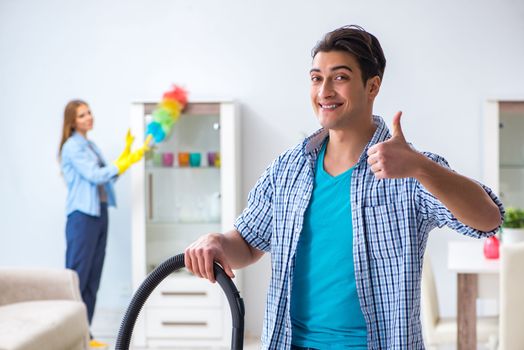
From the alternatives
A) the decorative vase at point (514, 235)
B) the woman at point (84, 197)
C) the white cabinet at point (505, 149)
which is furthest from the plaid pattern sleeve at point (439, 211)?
the white cabinet at point (505, 149)

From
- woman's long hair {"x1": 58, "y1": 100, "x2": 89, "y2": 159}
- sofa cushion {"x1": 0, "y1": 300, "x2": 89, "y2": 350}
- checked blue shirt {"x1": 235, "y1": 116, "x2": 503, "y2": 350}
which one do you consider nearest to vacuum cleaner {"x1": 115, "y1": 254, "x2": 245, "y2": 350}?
checked blue shirt {"x1": 235, "y1": 116, "x2": 503, "y2": 350}

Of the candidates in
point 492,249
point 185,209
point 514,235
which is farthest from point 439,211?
point 185,209

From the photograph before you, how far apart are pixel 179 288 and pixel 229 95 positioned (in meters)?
1.28

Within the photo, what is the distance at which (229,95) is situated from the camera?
5148 millimetres

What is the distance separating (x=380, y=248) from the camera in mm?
1467

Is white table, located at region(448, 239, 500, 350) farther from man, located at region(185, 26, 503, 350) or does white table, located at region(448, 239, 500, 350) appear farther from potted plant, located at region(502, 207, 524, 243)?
Result: man, located at region(185, 26, 503, 350)

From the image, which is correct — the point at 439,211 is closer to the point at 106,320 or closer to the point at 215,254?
the point at 215,254

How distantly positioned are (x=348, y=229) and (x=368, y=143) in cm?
19

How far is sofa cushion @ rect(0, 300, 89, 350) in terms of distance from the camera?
3.38 m

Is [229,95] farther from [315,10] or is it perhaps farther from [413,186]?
[413,186]

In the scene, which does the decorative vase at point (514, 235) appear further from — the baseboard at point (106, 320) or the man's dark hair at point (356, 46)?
the baseboard at point (106, 320)

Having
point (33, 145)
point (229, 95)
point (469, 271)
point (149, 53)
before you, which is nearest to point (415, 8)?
point (229, 95)

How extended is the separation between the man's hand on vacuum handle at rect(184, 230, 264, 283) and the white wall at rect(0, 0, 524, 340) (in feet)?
11.5

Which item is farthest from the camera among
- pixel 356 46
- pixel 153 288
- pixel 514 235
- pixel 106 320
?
pixel 106 320
